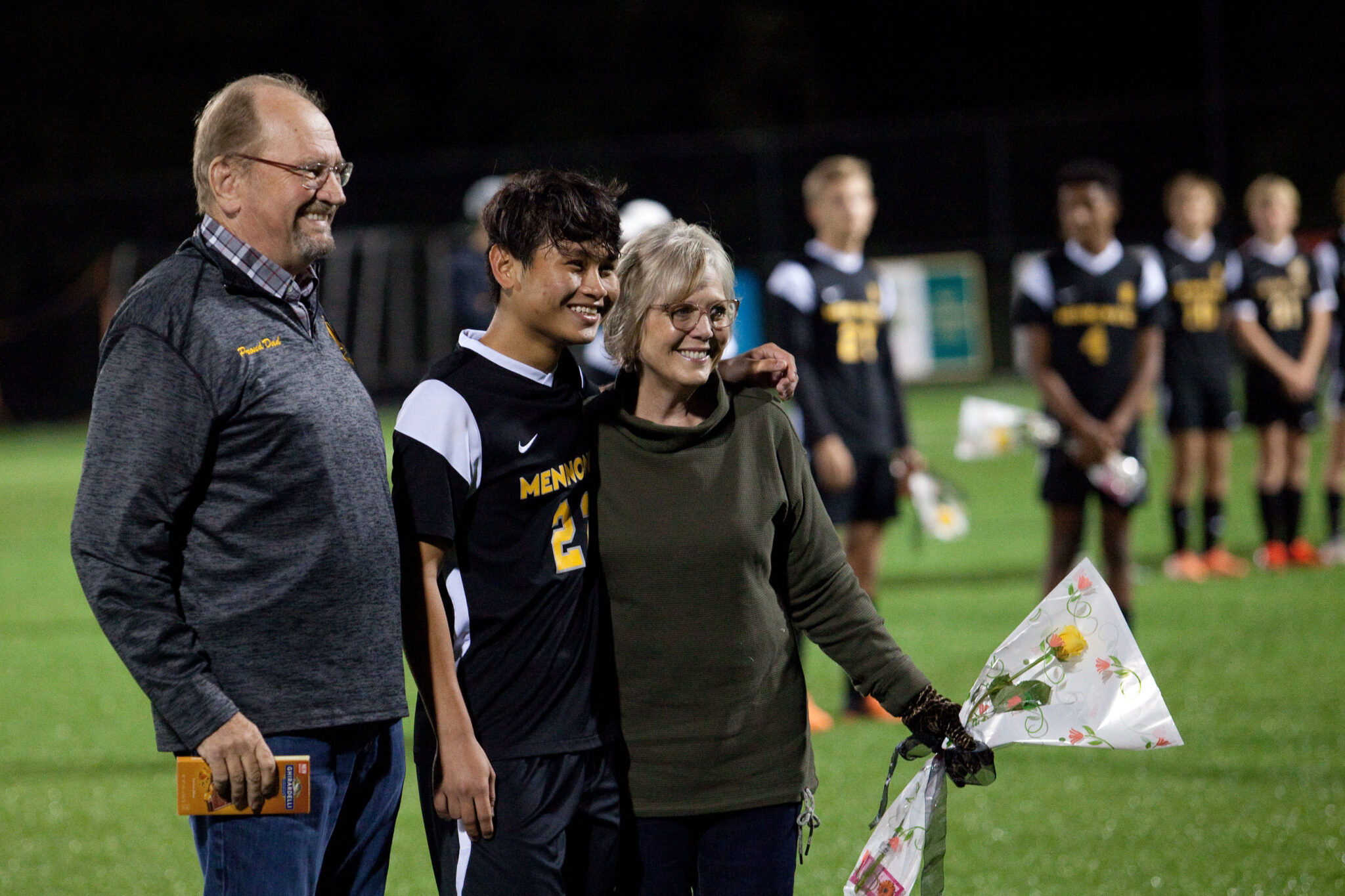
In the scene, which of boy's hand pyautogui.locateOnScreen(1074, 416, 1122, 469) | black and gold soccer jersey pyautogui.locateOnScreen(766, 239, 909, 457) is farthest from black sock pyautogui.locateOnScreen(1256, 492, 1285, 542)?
black and gold soccer jersey pyautogui.locateOnScreen(766, 239, 909, 457)

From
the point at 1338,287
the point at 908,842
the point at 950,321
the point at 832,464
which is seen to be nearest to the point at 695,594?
the point at 908,842

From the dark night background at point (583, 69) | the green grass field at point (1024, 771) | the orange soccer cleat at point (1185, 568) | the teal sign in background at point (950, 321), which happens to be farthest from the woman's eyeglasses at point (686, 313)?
the dark night background at point (583, 69)

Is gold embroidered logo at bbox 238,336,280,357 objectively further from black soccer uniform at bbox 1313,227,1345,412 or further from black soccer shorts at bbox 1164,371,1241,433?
black soccer uniform at bbox 1313,227,1345,412

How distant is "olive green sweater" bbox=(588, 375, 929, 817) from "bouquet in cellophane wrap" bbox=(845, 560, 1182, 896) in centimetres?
21

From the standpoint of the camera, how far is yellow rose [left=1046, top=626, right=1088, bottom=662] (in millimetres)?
2633

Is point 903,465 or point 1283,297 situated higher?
point 1283,297

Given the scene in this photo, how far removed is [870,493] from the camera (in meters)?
6.24

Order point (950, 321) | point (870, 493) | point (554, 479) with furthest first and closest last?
point (950, 321), point (870, 493), point (554, 479)

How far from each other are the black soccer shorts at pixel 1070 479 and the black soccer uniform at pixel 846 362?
0.90m

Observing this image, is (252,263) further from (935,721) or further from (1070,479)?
(1070,479)

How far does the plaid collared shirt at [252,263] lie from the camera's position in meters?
2.42

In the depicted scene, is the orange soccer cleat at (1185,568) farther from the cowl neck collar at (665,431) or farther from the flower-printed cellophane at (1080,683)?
the cowl neck collar at (665,431)

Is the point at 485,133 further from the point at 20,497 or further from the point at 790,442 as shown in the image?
the point at 790,442

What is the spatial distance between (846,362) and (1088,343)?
4.52 ft
